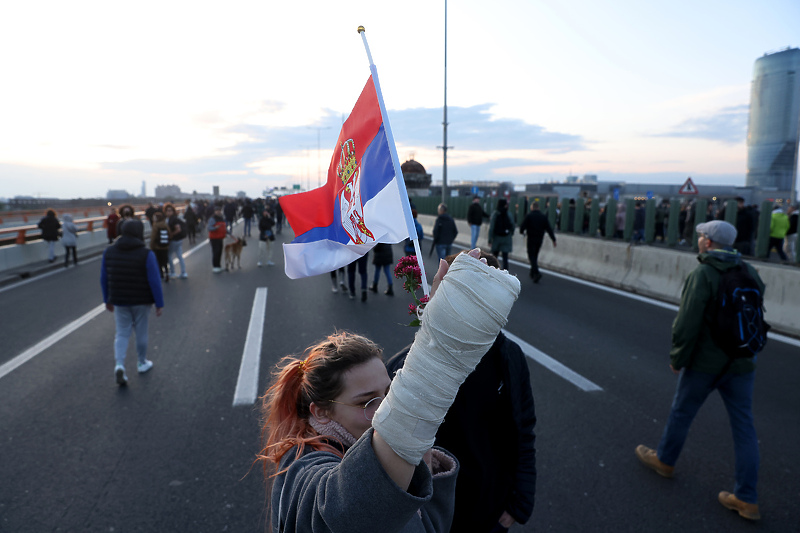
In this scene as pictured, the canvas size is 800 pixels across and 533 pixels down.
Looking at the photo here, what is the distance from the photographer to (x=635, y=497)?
349 cm

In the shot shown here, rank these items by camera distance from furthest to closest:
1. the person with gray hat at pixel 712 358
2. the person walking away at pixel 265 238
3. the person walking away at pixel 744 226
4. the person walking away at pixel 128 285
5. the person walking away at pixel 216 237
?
the person walking away at pixel 265 238, the person walking away at pixel 216 237, the person walking away at pixel 744 226, the person walking away at pixel 128 285, the person with gray hat at pixel 712 358

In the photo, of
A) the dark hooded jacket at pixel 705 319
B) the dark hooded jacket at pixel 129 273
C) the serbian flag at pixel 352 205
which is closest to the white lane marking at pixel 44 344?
the dark hooded jacket at pixel 129 273

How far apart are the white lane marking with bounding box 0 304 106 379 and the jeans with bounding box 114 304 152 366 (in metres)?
1.55

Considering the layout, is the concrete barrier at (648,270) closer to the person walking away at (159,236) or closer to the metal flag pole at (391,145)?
the metal flag pole at (391,145)

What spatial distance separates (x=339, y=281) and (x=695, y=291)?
9.10 m

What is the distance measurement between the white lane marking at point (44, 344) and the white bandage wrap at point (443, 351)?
6.93 meters

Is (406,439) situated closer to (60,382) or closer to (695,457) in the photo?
(695,457)

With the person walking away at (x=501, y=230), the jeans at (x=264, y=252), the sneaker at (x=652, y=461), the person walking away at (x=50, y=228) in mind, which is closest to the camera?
the sneaker at (x=652, y=461)

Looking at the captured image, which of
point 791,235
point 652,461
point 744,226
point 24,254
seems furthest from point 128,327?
point 791,235

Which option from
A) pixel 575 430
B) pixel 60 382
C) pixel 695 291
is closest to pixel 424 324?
pixel 695 291

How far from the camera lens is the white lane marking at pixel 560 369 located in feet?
18.0

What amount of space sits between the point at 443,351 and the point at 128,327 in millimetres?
5982

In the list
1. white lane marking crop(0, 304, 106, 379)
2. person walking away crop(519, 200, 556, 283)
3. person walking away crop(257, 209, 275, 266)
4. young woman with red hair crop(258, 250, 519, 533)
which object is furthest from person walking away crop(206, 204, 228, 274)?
young woman with red hair crop(258, 250, 519, 533)

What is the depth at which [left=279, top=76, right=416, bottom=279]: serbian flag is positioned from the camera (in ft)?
6.55
